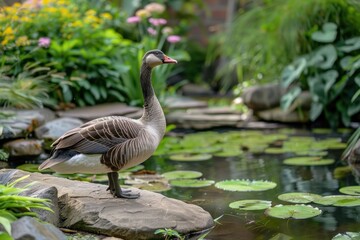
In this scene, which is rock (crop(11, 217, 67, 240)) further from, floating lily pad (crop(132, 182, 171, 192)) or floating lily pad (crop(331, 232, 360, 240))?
floating lily pad (crop(132, 182, 171, 192))

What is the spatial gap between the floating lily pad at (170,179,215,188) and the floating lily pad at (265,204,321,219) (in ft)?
2.82

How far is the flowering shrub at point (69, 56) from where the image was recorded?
5902 mm

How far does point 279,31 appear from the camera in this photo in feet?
23.4

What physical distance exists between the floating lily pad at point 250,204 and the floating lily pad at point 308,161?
1.36 meters

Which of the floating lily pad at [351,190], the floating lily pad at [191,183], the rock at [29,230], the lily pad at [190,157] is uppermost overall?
the rock at [29,230]

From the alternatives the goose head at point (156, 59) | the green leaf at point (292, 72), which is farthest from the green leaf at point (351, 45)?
the goose head at point (156, 59)

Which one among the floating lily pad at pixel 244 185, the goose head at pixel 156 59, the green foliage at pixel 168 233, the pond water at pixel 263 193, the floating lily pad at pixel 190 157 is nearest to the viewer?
the green foliage at pixel 168 233

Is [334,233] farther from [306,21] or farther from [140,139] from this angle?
[306,21]

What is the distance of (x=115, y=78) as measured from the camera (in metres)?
6.73

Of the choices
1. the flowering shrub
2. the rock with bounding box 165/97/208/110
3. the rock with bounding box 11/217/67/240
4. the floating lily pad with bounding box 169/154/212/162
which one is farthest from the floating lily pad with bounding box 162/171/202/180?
the rock with bounding box 165/97/208/110

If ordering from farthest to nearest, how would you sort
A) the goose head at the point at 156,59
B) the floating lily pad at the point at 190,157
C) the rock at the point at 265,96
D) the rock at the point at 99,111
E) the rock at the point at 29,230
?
the rock at the point at 265,96 < the rock at the point at 99,111 < the floating lily pad at the point at 190,157 < the goose head at the point at 156,59 < the rock at the point at 29,230

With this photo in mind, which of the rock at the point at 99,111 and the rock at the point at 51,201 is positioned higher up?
the rock at the point at 99,111

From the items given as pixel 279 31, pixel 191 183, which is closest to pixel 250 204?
pixel 191 183

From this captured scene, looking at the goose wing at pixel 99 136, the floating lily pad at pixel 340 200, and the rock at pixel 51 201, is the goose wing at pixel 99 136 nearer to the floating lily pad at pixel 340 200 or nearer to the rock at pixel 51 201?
the rock at pixel 51 201
